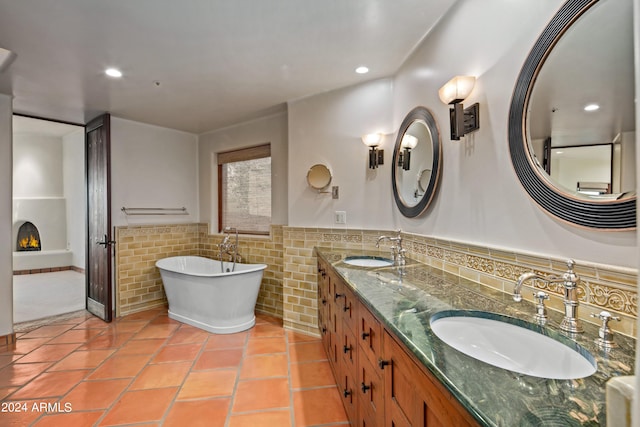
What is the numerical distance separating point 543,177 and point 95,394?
309cm

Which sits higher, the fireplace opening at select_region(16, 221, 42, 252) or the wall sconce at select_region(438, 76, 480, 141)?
the wall sconce at select_region(438, 76, 480, 141)

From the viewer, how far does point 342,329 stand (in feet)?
6.46

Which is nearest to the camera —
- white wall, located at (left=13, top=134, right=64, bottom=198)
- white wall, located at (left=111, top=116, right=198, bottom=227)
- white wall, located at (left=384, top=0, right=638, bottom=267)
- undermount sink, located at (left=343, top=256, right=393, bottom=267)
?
white wall, located at (left=384, top=0, right=638, bottom=267)

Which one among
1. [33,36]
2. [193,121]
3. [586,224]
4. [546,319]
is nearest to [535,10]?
[586,224]

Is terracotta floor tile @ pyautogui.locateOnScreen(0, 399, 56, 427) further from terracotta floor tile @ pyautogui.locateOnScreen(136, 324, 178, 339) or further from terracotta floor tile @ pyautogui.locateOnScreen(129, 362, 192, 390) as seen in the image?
terracotta floor tile @ pyautogui.locateOnScreen(136, 324, 178, 339)

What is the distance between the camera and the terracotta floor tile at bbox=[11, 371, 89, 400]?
2197mm

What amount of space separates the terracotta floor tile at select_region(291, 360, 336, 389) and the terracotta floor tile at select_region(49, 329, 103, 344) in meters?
2.30

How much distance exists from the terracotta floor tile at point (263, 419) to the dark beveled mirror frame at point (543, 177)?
1895 mm

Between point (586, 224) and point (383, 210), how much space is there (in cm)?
183

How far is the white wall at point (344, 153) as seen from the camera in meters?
2.85

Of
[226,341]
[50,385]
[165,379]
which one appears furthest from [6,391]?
[226,341]

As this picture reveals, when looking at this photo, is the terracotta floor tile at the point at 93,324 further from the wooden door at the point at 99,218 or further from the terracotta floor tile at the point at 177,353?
the terracotta floor tile at the point at 177,353

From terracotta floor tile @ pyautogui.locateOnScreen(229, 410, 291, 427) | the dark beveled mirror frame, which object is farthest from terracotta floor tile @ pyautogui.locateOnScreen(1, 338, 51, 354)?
the dark beveled mirror frame

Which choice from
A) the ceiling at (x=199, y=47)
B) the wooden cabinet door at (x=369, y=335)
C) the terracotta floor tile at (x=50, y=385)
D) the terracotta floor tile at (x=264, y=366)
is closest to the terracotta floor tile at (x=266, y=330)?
the terracotta floor tile at (x=264, y=366)
